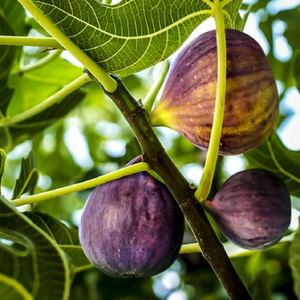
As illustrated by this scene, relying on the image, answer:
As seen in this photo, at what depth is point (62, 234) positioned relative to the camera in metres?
1.15

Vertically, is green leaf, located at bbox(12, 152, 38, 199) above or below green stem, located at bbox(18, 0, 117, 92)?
above

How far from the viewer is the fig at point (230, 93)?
2.86ft

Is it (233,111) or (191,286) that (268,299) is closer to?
(191,286)

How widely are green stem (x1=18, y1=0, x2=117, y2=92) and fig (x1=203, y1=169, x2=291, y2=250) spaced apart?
274 millimetres

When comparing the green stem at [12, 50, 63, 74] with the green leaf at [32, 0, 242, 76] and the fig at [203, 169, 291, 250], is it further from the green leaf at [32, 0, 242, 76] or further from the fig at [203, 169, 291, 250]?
the fig at [203, 169, 291, 250]

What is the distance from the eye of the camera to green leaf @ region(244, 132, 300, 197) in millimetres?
1274

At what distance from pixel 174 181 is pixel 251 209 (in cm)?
17

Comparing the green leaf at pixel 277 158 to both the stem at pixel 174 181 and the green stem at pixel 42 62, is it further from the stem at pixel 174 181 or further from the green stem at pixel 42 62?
the green stem at pixel 42 62

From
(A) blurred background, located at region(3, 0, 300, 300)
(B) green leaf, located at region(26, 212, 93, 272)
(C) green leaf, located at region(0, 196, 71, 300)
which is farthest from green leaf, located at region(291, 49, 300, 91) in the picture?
(C) green leaf, located at region(0, 196, 71, 300)

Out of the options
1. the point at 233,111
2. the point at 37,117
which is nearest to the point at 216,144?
the point at 233,111

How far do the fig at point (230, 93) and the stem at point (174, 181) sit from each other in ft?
0.29

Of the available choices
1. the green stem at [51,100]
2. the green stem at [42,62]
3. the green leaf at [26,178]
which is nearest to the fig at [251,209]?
the green stem at [51,100]

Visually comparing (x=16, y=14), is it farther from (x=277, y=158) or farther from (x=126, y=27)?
(x=277, y=158)

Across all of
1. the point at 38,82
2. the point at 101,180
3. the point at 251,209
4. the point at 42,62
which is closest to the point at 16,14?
the point at 42,62
